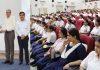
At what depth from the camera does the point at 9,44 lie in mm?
5234

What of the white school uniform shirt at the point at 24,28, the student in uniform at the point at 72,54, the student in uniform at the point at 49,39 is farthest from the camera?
the student in uniform at the point at 49,39

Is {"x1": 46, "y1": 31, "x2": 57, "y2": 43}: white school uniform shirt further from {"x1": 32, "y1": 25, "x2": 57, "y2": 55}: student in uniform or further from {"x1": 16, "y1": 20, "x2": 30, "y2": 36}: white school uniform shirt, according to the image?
{"x1": 16, "y1": 20, "x2": 30, "y2": 36}: white school uniform shirt

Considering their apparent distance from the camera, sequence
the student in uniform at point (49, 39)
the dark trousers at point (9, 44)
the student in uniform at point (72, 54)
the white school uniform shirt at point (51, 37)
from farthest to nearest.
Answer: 1. the dark trousers at point (9, 44)
2. the white school uniform shirt at point (51, 37)
3. the student in uniform at point (49, 39)
4. the student in uniform at point (72, 54)

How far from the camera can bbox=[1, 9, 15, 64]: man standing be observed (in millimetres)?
5035

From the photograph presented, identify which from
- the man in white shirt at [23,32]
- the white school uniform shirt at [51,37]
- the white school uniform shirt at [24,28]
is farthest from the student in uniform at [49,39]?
the white school uniform shirt at [24,28]

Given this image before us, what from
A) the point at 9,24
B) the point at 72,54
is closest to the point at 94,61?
the point at 72,54

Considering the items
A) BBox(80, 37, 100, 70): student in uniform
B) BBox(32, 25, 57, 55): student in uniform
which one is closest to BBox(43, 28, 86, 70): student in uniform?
BBox(80, 37, 100, 70): student in uniform

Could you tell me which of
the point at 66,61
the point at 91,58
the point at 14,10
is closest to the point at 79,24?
the point at 14,10

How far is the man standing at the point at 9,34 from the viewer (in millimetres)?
5035

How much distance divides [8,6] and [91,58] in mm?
3774

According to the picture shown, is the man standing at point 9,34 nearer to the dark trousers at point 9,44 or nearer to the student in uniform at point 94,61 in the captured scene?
the dark trousers at point 9,44

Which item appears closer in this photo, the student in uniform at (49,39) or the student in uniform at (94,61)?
the student in uniform at (94,61)

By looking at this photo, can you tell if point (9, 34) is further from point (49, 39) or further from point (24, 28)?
point (49, 39)

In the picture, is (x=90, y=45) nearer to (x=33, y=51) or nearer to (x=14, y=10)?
(x=33, y=51)
